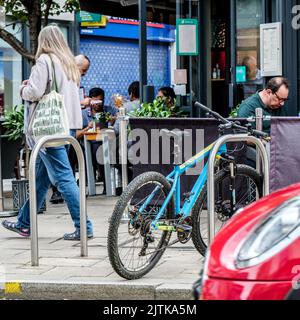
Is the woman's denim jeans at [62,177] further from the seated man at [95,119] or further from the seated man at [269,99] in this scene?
the seated man at [95,119]

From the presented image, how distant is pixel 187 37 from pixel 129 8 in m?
2.09

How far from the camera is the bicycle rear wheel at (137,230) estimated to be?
620 centimetres

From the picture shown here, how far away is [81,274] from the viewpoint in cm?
665

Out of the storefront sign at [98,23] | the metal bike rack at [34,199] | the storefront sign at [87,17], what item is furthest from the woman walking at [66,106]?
the storefront sign at [98,23]

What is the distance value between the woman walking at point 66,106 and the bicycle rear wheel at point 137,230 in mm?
1565

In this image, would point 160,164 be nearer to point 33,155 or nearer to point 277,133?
point 277,133

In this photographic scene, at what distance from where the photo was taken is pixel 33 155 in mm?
6879

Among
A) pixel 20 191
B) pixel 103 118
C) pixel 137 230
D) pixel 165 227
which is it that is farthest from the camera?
pixel 103 118

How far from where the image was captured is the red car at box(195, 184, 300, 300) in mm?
3625

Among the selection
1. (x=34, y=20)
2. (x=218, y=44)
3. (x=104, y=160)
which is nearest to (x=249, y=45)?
(x=218, y=44)

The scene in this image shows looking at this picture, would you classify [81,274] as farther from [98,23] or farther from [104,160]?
[98,23]

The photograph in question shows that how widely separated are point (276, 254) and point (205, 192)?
132 inches

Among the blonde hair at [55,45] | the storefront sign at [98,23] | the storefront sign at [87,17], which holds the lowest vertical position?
the blonde hair at [55,45]

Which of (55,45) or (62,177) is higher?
(55,45)
